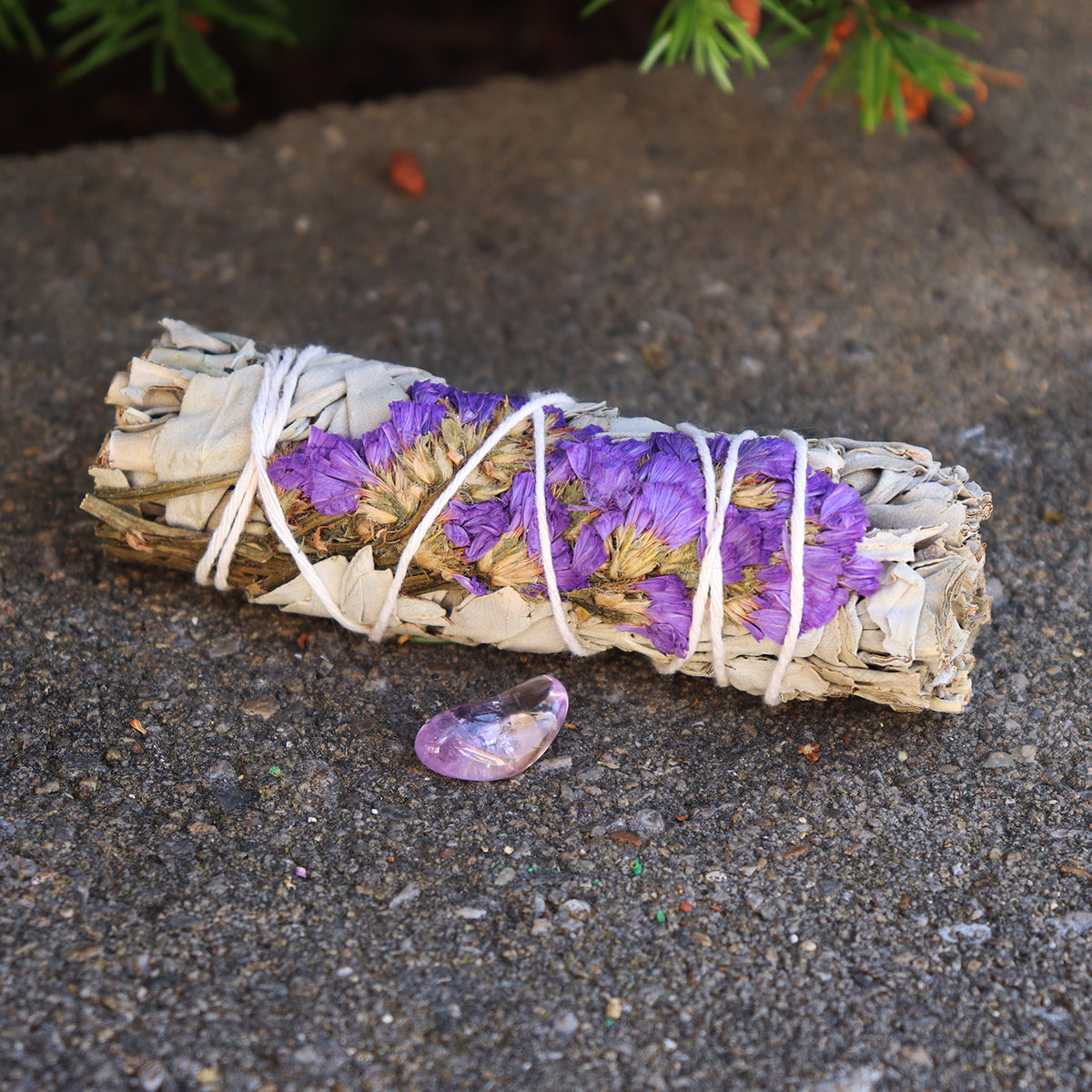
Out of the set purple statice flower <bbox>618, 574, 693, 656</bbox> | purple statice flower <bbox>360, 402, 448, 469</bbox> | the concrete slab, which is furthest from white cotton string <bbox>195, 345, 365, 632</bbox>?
the concrete slab

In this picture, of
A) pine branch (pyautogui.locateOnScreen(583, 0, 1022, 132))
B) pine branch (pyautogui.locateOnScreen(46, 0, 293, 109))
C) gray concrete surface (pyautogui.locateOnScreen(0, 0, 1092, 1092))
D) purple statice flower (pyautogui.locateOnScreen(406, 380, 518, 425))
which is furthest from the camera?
pine branch (pyautogui.locateOnScreen(46, 0, 293, 109))

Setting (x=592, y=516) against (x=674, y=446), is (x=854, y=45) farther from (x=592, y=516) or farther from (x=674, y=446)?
(x=592, y=516)

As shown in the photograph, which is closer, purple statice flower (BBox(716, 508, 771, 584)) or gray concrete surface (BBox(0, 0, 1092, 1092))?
gray concrete surface (BBox(0, 0, 1092, 1092))

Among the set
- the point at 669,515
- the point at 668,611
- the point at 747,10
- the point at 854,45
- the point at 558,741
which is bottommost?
the point at 558,741

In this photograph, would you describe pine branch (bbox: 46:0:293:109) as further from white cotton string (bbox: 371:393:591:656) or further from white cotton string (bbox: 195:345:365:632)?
white cotton string (bbox: 371:393:591:656)

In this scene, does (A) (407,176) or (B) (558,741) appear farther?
(A) (407,176)

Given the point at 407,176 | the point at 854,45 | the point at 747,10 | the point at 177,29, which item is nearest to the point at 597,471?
the point at 747,10

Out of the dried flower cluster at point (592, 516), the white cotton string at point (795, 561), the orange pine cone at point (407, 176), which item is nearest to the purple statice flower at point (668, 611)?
the dried flower cluster at point (592, 516)
